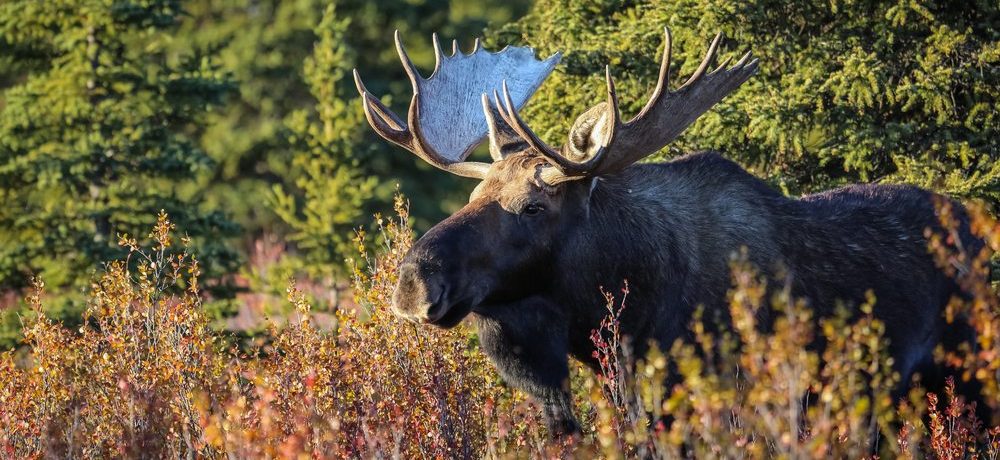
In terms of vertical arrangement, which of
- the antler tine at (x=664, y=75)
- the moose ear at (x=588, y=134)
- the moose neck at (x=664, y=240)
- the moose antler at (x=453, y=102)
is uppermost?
the antler tine at (x=664, y=75)

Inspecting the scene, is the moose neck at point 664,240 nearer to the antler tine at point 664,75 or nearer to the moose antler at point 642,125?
the moose antler at point 642,125

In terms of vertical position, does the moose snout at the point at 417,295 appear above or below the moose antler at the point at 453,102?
above

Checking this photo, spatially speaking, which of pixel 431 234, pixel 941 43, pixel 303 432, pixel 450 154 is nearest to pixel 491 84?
pixel 450 154

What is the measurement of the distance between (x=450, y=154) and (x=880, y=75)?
104 inches

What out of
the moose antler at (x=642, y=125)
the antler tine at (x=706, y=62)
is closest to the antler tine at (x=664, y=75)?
the moose antler at (x=642, y=125)

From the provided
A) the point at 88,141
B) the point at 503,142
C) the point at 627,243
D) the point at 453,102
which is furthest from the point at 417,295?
the point at 88,141

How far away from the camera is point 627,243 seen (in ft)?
20.9

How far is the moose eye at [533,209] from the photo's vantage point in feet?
20.3

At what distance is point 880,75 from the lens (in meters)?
8.02

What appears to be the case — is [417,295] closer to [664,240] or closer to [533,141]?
[533,141]

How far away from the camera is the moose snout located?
5.61 m

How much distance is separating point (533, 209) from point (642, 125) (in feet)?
2.03

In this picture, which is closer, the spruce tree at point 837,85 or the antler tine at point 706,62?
the antler tine at point 706,62

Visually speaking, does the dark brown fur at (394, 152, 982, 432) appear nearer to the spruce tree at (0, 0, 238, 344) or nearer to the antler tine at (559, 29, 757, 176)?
the antler tine at (559, 29, 757, 176)
